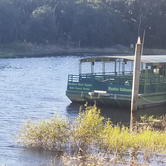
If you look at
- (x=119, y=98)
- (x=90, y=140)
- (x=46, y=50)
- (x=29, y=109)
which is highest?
(x=46, y=50)

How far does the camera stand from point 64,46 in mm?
109375

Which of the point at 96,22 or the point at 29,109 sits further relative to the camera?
the point at 96,22

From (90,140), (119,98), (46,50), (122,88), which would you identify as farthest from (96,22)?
(90,140)

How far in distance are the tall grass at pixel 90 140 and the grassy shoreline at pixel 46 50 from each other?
6833cm

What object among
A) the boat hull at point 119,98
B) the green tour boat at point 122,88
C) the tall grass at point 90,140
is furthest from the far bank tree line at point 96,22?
the tall grass at point 90,140

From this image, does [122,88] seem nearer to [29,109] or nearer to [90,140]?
[29,109]

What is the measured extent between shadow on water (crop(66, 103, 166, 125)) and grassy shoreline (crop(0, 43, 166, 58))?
192 ft

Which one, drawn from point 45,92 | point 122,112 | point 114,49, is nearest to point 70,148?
point 122,112

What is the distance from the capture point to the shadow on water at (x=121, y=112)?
953 inches

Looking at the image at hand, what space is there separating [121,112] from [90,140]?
10299 millimetres

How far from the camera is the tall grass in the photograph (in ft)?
50.3

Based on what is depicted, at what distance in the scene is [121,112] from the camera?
85.5ft

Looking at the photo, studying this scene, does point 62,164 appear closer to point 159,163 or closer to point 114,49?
point 159,163

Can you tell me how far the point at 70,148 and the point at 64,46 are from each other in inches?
3693
